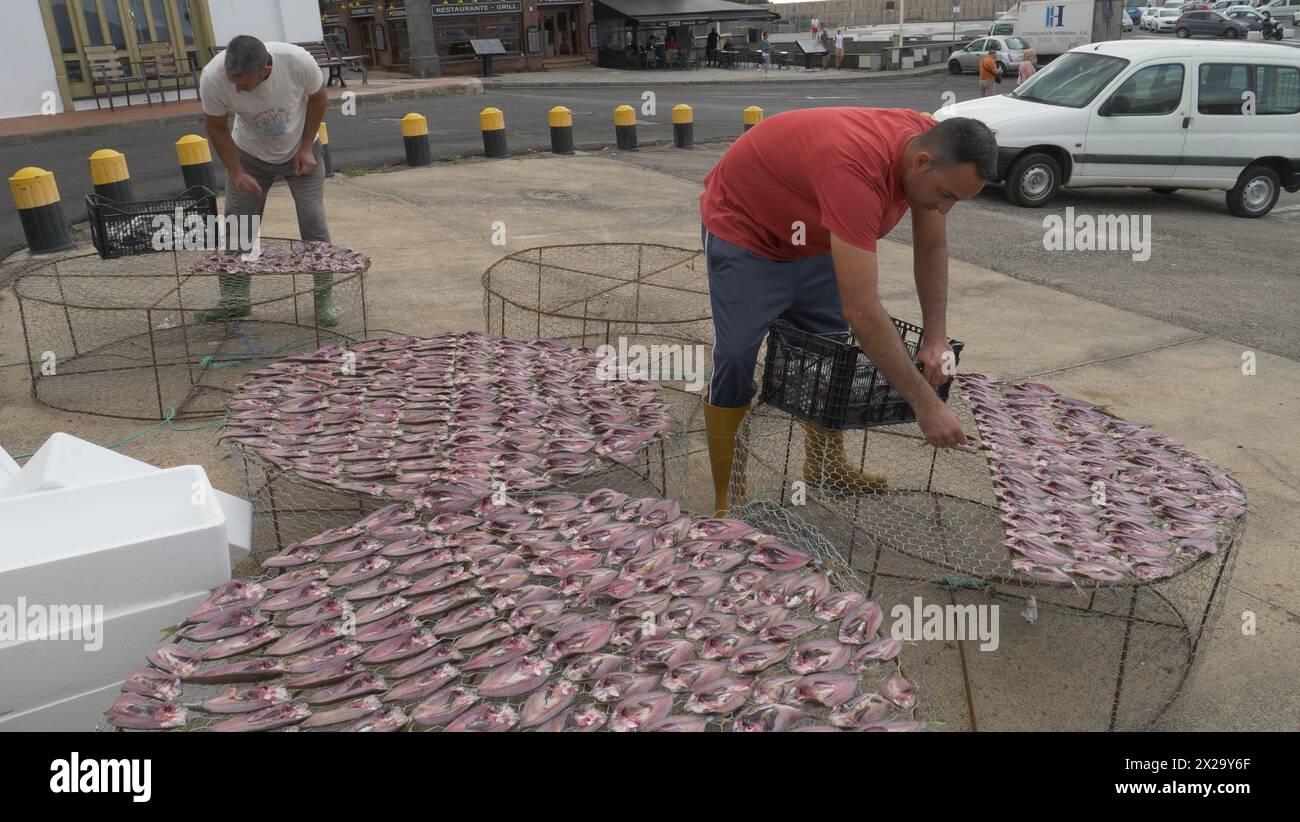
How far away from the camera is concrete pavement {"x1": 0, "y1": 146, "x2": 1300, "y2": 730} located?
369cm

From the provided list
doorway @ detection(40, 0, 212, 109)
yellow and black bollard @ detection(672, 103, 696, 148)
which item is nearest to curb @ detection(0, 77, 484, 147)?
doorway @ detection(40, 0, 212, 109)

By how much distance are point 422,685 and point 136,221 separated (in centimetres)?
507

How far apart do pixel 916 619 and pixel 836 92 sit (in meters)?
25.5

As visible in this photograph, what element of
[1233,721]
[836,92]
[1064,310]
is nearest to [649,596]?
[1233,721]

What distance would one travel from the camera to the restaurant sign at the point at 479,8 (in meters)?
30.4

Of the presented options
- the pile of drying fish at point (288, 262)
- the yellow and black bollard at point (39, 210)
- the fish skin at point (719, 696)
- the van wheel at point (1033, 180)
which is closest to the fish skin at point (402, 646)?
the fish skin at point (719, 696)

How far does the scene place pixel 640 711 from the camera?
2.38 m

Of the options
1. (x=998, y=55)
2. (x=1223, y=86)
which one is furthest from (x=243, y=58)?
(x=998, y=55)

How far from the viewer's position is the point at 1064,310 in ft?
25.3

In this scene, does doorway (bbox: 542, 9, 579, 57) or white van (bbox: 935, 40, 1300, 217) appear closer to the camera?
white van (bbox: 935, 40, 1300, 217)

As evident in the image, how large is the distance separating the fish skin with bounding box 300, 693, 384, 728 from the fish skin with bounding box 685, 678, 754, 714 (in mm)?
809

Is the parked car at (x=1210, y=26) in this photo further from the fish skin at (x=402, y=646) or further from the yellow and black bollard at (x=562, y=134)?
the fish skin at (x=402, y=646)

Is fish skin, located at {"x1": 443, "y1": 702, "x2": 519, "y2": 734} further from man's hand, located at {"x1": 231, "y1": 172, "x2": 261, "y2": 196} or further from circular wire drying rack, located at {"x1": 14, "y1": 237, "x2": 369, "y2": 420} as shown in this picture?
man's hand, located at {"x1": 231, "y1": 172, "x2": 261, "y2": 196}

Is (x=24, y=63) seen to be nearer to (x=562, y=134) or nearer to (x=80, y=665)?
(x=562, y=134)
